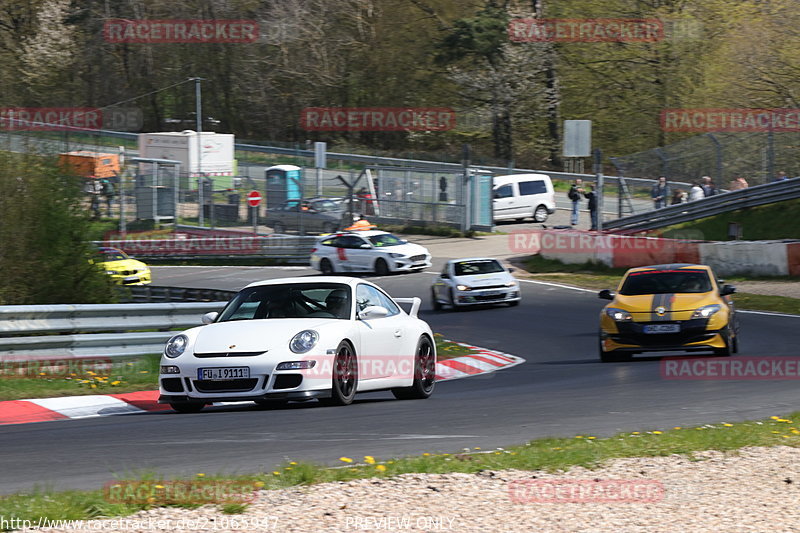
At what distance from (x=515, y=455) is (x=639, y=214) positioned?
28382 mm

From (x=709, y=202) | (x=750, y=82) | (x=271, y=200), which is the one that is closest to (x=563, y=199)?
(x=750, y=82)

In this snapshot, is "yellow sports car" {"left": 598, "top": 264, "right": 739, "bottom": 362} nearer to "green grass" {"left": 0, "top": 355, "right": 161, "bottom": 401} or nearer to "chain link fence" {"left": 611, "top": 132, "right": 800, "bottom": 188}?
"green grass" {"left": 0, "top": 355, "right": 161, "bottom": 401}

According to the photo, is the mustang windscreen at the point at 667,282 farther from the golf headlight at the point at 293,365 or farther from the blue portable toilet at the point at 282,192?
the blue portable toilet at the point at 282,192

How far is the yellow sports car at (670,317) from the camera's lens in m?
15.3

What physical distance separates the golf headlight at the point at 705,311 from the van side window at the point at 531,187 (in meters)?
30.7

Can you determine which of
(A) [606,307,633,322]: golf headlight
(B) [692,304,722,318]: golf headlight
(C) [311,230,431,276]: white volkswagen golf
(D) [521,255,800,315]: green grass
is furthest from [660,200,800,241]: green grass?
(A) [606,307,633,322]: golf headlight

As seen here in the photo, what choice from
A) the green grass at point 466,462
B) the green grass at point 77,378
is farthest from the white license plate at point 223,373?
the green grass at point 77,378

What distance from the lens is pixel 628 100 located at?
60.7 m

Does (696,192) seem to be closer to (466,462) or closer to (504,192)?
(504,192)

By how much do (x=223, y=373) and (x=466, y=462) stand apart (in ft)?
10.8

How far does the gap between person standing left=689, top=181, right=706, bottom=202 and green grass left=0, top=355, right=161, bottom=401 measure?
2392 centimetres

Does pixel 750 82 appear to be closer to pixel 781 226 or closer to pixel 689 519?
pixel 781 226

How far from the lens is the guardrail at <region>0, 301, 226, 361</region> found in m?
12.8

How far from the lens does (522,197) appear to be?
151ft
